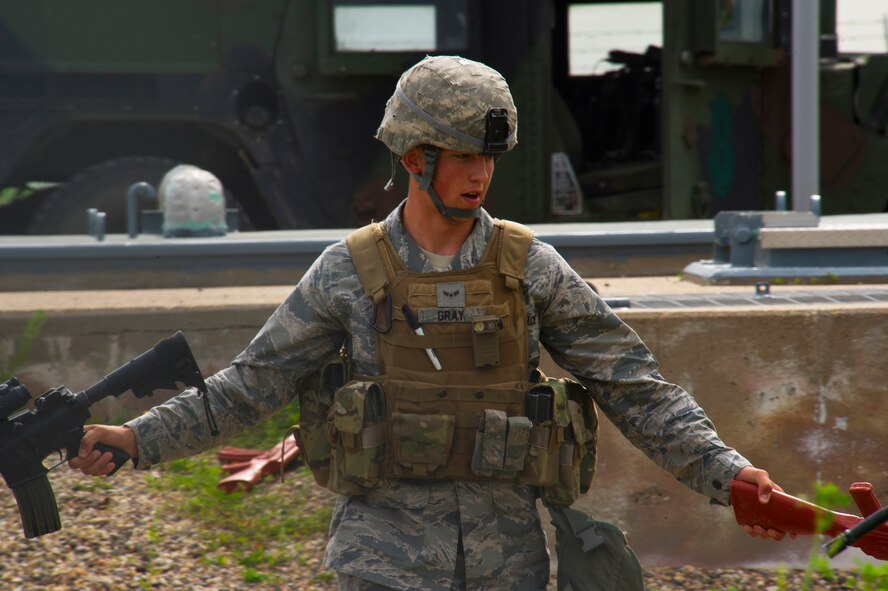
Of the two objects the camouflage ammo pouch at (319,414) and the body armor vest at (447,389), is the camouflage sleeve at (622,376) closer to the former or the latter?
the body armor vest at (447,389)

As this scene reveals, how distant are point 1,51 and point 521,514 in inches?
237

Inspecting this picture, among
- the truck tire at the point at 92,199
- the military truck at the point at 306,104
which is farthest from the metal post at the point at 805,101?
the truck tire at the point at 92,199

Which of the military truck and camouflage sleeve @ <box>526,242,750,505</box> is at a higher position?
the military truck

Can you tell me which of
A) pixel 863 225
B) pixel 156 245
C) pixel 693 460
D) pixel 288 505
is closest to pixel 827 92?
pixel 863 225

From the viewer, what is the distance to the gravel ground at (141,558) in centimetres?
400

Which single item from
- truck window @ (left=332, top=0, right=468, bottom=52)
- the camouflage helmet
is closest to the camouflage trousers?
the camouflage helmet

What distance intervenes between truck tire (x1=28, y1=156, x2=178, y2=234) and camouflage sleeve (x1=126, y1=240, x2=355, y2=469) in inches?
198

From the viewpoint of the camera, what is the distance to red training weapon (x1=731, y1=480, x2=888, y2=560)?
7.24 ft

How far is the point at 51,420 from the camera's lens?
244 centimetres

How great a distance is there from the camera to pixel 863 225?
17.0ft

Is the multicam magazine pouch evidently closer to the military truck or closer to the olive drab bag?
the olive drab bag

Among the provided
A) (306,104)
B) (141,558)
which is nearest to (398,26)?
(306,104)

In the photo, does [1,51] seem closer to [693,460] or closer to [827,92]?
[827,92]

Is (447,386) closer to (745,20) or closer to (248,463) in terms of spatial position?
(248,463)
